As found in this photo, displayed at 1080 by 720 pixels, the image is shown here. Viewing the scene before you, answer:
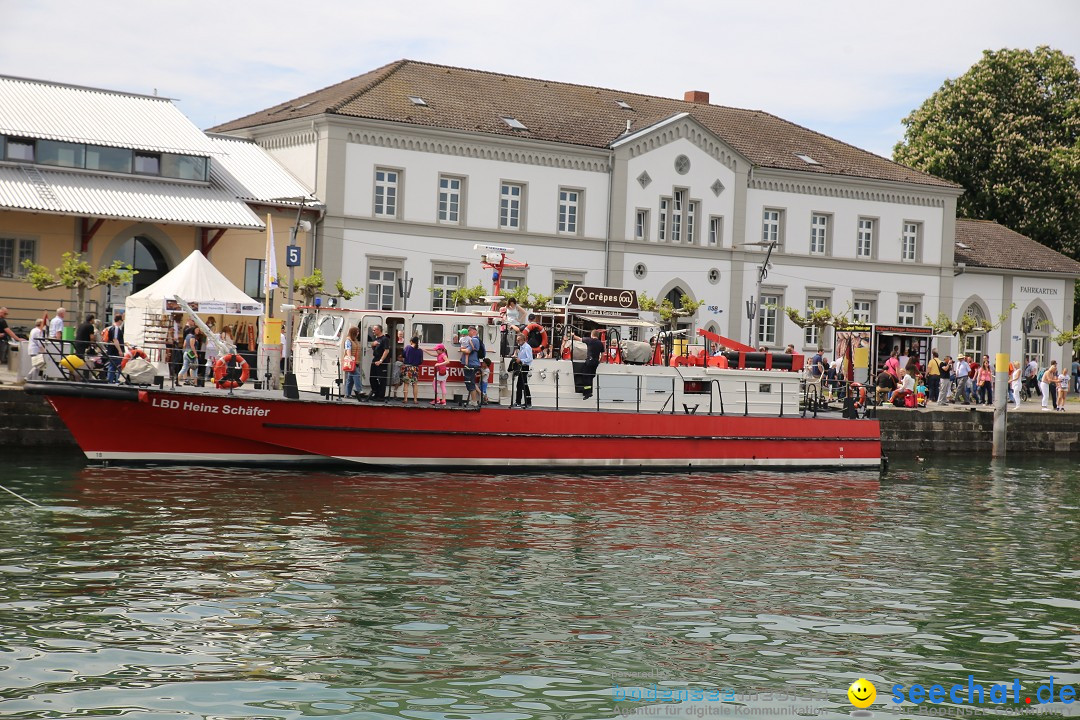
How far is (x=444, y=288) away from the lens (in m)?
44.8

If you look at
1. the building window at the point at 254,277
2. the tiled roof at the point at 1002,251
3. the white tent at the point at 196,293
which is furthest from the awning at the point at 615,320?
the tiled roof at the point at 1002,251

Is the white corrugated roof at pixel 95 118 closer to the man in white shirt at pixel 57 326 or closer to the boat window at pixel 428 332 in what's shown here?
the man in white shirt at pixel 57 326

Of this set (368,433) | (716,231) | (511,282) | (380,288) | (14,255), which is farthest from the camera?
(716,231)

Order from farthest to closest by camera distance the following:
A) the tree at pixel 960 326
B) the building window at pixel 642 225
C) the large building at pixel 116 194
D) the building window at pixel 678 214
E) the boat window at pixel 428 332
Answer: the building window at pixel 678 214
the building window at pixel 642 225
the tree at pixel 960 326
the large building at pixel 116 194
the boat window at pixel 428 332

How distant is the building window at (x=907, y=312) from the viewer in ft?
181

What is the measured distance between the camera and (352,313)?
25.3 metres

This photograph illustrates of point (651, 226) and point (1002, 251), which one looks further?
point (1002, 251)

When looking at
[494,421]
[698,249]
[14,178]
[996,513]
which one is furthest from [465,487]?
[698,249]

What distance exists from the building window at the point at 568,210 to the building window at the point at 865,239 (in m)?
13.8

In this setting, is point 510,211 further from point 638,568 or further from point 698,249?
point 638,568

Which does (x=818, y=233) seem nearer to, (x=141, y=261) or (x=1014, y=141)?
(x=1014, y=141)

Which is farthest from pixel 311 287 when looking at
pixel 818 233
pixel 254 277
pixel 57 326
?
pixel 818 233

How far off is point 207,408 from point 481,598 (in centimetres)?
1127

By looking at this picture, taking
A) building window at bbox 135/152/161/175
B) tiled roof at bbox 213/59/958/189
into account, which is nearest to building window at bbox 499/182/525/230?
tiled roof at bbox 213/59/958/189
